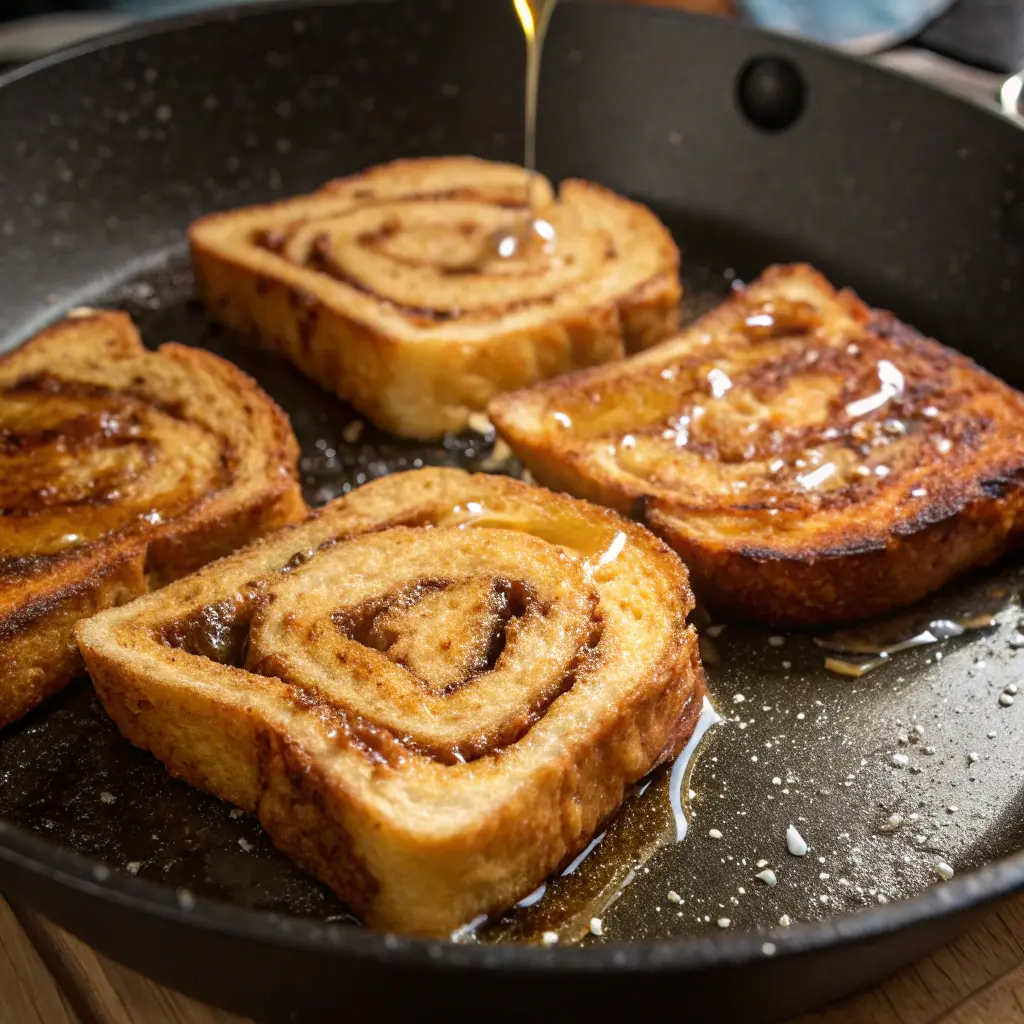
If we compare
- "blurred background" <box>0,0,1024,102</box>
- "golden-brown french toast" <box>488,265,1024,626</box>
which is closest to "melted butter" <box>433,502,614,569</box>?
"golden-brown french toast" <box>488,265,1024,626</box>

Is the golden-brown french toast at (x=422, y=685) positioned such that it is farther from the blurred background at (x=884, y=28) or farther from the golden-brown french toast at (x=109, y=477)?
the blurred background at (x=884, y=28)

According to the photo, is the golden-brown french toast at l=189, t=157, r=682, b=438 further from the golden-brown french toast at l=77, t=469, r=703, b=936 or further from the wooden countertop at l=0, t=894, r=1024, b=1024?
the wooden countertop at l=0, t=894, r=1024, b=1024

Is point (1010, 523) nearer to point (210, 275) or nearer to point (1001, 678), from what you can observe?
point (1001, 678)

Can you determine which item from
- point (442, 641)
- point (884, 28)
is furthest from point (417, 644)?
point (884, 28)

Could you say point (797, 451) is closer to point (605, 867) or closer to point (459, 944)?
point (605, 867)

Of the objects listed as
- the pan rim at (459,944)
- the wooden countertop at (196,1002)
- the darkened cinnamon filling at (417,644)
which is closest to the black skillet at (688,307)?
the pan rim at (459,944)

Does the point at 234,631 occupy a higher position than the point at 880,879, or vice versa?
the point at 234,631

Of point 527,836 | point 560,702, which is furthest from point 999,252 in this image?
point 527,836
